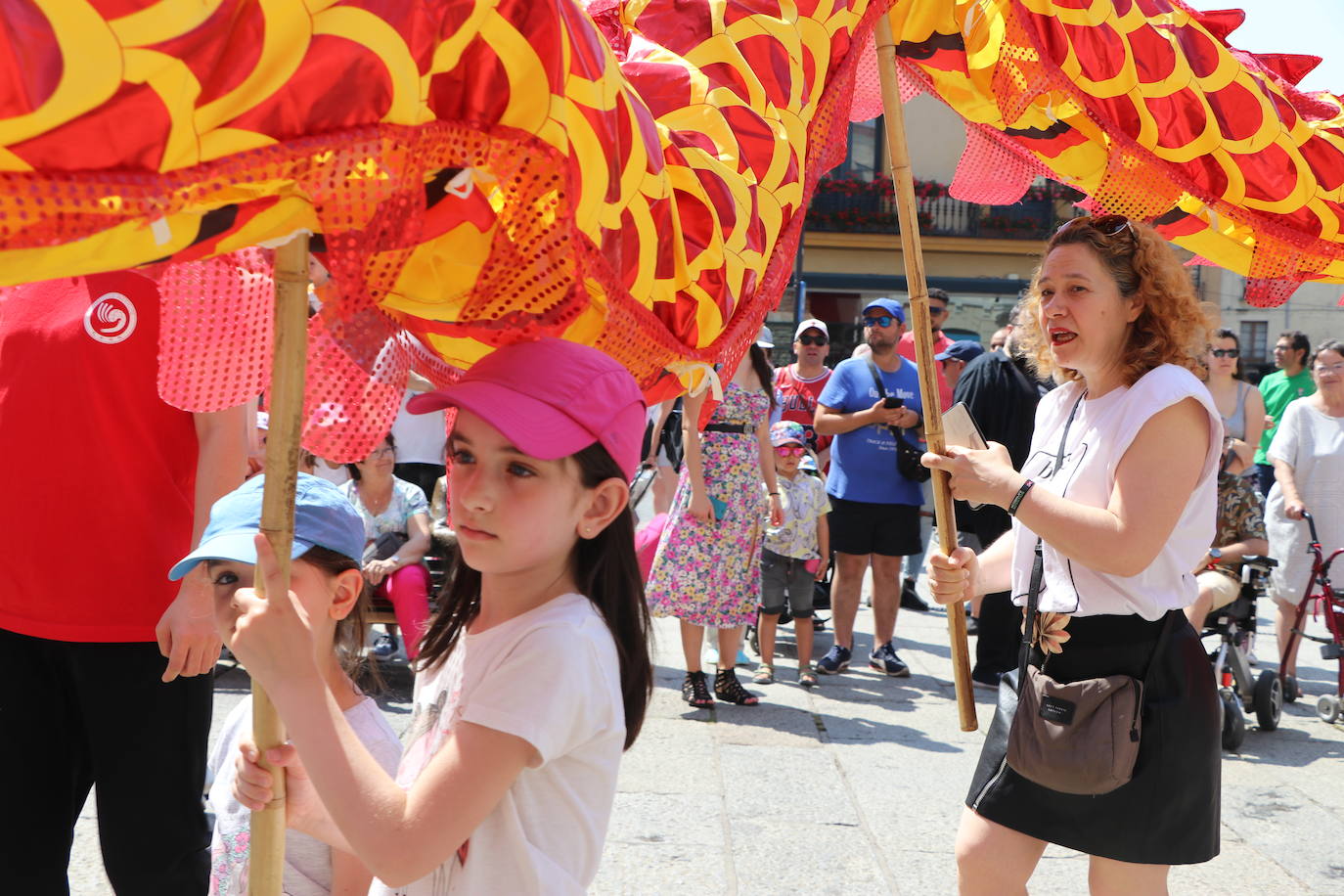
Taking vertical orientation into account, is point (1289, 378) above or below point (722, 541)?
above

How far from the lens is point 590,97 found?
53.6 inches

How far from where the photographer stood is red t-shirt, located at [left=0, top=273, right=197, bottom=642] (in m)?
2.22

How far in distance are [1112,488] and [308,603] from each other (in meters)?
1.49

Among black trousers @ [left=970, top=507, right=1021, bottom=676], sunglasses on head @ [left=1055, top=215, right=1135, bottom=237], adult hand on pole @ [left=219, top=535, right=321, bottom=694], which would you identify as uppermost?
sunglasses on head @ [left=1055, top=215, right=1135, bottom=237]

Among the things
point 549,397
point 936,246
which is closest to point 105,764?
point 549,397

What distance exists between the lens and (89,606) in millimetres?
2217

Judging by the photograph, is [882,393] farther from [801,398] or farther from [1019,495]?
[1019,495]

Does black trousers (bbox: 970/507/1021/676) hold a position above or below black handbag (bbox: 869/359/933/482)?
below

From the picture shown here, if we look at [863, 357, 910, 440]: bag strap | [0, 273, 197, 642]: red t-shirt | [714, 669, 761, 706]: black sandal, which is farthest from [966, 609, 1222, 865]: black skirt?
[863, 357, 910, 440]: bag strap

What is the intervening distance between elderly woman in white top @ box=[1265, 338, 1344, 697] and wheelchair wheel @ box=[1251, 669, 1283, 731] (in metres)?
0.51

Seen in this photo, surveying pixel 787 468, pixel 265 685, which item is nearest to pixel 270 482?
pixel 265 685

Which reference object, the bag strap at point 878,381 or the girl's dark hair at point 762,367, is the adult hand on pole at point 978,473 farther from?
the bag strap at point 878,381

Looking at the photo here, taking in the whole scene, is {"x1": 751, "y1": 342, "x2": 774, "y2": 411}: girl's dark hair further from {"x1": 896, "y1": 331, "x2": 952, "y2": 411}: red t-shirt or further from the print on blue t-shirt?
{"x1": 896, "y1": 331, "x2": 952, "y2": 411}: red t-shirt

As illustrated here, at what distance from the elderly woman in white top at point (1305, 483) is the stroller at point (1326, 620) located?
0.05 meters
